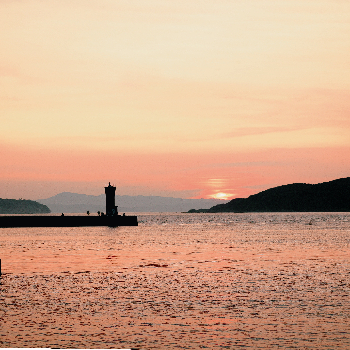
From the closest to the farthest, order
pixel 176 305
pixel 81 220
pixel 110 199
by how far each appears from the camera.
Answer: pixel 176 305, pixel 110 199, pixel 81 220

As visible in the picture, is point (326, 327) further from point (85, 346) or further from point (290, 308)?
point (85, 346)

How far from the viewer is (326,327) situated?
22.2 metres

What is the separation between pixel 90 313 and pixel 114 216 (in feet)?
349

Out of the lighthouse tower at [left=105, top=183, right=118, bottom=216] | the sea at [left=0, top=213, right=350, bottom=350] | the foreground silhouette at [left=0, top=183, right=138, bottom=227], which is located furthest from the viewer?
the foreground silhouette at [left=0, top=183, right=138, bottom=227]

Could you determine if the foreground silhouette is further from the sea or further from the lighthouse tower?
the sea

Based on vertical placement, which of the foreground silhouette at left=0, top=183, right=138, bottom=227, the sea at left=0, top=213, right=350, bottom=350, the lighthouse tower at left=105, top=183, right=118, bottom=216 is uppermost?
the lighthouse tower at left=105, top=183, right=118, bottom=216

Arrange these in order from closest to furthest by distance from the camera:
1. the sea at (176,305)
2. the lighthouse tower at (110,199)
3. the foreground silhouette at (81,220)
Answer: the sea at (176,305) → the lighthouse tower at (110,199) → the foreground silhouette at (81,220)

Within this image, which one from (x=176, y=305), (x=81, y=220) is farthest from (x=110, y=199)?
(x=176, y=305)

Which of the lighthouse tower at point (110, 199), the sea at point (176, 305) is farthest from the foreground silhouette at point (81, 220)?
the sea at point (176, 305)

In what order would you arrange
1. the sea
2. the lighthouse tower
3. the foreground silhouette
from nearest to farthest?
1. the sea
2. the lighthouse tower
3. the foreground silhouette

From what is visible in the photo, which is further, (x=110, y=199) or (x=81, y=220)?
(x=81, y=220)

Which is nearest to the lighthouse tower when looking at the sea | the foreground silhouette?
the foreground silhouette

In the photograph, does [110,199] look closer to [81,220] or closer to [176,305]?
[81,220]

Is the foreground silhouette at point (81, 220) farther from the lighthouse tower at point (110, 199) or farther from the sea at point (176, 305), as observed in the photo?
the sea at point (176, 305)
